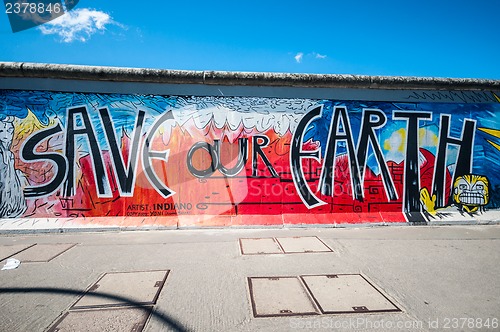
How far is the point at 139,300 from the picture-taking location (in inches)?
116

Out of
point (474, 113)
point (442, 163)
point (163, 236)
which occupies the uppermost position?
point (474, 113)

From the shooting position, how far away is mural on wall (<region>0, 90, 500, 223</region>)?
6.43 m

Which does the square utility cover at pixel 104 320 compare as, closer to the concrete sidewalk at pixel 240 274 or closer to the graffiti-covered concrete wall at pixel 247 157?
the concrete sidewalk at pixel 240 274

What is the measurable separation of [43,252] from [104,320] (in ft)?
10.0

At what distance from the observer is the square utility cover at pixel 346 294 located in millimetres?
2779

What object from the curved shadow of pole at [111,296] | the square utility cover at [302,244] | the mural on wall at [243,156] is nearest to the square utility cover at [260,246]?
the square utility cover at [302,244]

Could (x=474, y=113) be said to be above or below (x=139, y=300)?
above

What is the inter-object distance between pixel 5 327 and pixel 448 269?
5.47m

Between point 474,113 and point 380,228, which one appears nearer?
point 380,228

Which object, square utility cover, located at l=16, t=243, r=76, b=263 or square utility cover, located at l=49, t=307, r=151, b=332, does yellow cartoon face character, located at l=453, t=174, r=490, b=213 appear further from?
square utility cover, located at l=16, t=243, r=76, b=263

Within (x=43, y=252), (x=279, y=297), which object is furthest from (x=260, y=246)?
(x=43, y=252)

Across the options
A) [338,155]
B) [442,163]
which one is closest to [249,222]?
[338,155]

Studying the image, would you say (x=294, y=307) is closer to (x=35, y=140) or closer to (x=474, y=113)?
(x=35, y=140)

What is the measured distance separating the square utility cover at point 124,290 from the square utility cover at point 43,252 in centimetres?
160
